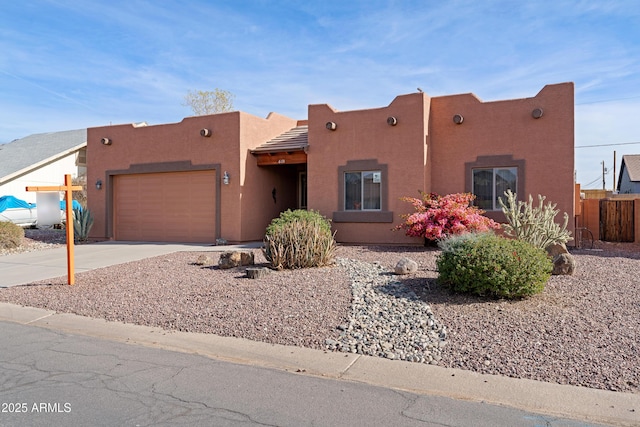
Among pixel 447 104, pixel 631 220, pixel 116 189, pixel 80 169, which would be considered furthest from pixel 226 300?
pixel 80 169

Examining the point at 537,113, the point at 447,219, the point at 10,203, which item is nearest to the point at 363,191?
the point at 447,219

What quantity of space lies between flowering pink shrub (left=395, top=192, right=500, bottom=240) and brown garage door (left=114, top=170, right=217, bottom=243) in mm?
7279

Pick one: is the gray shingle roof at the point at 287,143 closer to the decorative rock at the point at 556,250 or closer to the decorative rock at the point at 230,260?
the decorative rock at the point at 230,260

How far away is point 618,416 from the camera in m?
4.50

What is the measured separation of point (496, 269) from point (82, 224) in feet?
52.5

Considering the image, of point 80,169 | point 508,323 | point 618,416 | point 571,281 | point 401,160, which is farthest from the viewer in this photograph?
point 80,169

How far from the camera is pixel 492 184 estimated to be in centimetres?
1536

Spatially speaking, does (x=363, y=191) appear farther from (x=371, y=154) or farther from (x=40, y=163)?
(x=40, y=163)

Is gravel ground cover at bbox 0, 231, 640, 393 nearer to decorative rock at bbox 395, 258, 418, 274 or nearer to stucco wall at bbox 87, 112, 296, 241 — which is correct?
decorative rock at bbox 395, 258, 418, 274

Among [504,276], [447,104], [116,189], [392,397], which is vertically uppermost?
[447,104]

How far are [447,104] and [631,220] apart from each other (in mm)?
7411

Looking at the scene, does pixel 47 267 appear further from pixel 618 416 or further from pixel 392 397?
pixel 618 416

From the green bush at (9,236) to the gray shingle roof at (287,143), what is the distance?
803cm

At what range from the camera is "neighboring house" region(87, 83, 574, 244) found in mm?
14844
